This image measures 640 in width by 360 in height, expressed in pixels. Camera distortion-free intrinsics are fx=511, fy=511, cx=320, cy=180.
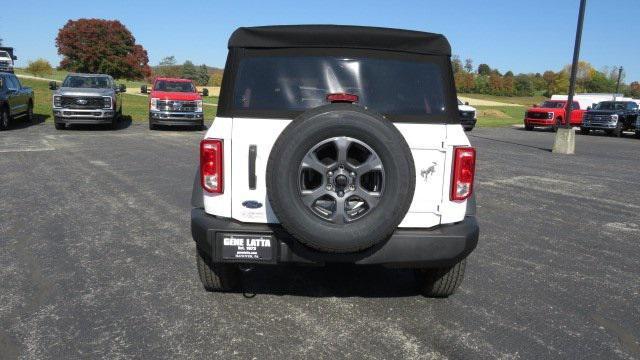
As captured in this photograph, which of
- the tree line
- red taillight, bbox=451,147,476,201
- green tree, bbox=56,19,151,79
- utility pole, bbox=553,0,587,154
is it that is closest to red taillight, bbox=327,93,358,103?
red taillight, bbox=451,147,476,201

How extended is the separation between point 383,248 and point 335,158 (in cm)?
66

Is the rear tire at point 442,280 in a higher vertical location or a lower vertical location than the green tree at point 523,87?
lower

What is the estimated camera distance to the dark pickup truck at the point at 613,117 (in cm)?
2575

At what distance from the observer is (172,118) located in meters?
17.7

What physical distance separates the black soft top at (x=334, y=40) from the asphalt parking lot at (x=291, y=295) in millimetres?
1870

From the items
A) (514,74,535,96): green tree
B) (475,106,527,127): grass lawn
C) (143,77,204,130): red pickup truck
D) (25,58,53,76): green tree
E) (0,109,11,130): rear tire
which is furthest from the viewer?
(514,74,535,96): green tree

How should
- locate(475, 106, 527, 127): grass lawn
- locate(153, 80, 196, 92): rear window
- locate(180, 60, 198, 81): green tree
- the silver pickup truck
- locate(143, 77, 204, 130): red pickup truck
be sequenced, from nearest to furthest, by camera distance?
1. the silver pickup truck
2. locate(143, 77, 204, 130): red pickup truck
3. locate(153, 80, 196, 92): rear window
4. locate(475, 106, 527, 127): grass lawn
5. locate(180, 60, 198, 81): green tree

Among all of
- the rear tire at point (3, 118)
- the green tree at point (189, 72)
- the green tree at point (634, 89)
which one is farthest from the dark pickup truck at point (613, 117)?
the green tree at point (634, 89)

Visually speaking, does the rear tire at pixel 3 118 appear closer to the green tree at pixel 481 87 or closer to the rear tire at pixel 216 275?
the rear tire at pixel 216 275

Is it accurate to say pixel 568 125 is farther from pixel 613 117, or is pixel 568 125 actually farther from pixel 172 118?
pixel 172 118

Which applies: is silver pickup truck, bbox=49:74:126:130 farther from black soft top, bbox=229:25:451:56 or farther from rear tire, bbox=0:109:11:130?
black soft top, bbox=229:25:451:56

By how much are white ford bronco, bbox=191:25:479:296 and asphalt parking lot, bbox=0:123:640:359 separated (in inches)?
19.9

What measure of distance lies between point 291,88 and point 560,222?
4.94m

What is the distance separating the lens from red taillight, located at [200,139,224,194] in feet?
10.9
